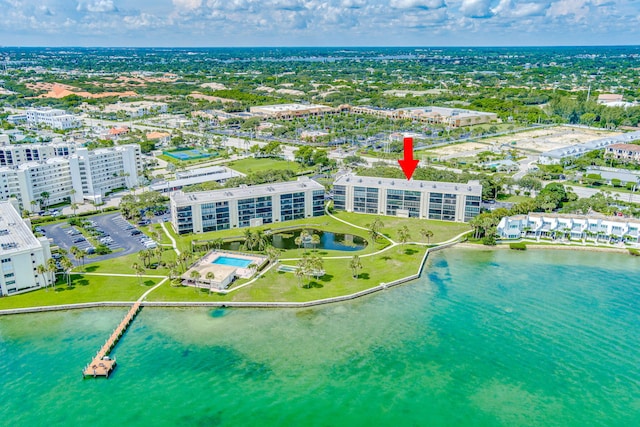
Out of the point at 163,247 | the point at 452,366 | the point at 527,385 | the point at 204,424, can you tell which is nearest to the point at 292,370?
the point at 204,424

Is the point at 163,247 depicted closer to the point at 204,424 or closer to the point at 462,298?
the point at 204,424

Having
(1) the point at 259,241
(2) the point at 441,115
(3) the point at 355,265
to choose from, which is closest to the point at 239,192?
(1) the point at 259,241

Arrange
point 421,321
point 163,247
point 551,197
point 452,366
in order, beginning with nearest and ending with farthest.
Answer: point 452,366
point 421,321
point 163,247
point 551,197

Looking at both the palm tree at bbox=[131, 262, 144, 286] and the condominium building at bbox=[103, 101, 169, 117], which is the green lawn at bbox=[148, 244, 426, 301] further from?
the condominium building at bbox=[103, 101, 169, 117]

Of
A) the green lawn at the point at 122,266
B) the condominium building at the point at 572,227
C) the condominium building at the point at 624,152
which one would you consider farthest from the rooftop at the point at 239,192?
the condominium building at the point at 624,152

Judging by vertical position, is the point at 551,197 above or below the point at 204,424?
above

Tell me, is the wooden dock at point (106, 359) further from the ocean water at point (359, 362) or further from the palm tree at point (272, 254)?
the palm tree at point (272, 254)
